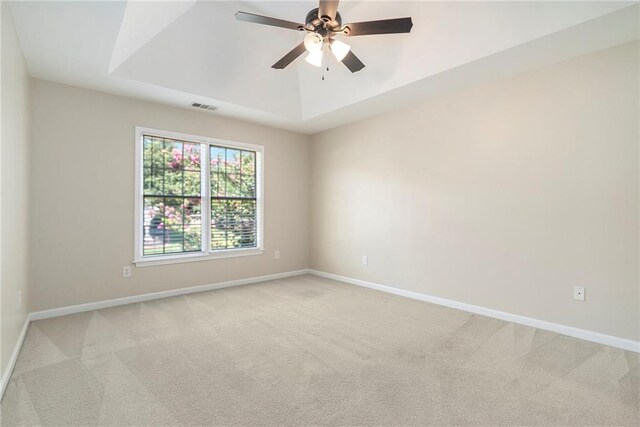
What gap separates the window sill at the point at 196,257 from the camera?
13.6 ft

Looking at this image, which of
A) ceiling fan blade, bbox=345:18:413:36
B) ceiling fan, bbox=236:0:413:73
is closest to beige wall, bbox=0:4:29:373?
ceiling fan, bbox=236:0:413:73

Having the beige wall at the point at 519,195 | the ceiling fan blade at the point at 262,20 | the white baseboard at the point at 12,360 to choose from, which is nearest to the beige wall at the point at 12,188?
the white baseboard at the point at 12,360

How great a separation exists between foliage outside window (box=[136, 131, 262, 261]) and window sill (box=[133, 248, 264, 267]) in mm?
25

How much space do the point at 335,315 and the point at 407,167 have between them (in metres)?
2.15

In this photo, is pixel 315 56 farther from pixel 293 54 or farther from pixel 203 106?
pixel 203 106

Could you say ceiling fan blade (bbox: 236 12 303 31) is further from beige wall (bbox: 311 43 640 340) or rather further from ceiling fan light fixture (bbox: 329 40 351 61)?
beige wall (bbox: 311 43 640 340)

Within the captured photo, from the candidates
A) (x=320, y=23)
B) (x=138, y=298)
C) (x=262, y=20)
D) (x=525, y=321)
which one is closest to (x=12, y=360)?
(x=138, y=298)

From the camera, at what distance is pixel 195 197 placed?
459 cm

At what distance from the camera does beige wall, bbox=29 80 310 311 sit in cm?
347

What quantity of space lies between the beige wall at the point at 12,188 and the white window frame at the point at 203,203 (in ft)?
3.53

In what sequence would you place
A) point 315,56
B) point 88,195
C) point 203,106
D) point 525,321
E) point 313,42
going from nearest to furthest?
point 313,42 < point 315,56 < point 525,321 < point 88,195 < point 203,106

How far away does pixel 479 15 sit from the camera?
2.79 meters

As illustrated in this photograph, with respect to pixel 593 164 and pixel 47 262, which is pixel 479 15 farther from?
pixel 47 262

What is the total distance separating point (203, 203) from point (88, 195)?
135 centimetres
